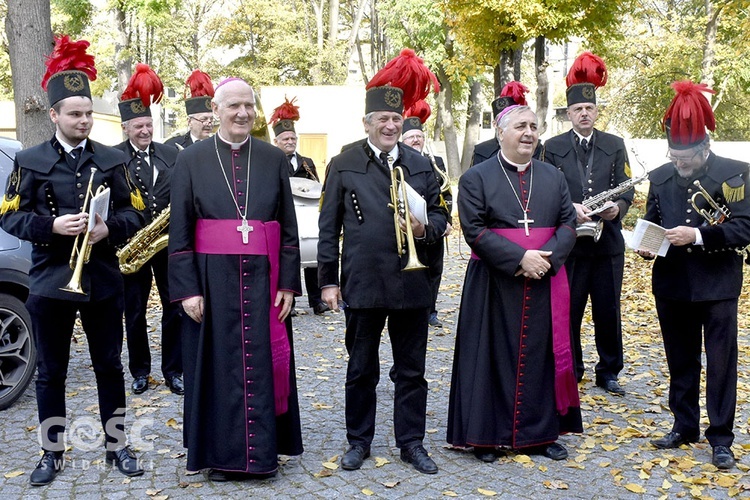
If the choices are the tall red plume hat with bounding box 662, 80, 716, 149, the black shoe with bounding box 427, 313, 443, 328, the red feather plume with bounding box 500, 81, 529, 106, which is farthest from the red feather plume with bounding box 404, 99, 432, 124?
the tall red plume hat with bounding box 662, 80, 716, 149

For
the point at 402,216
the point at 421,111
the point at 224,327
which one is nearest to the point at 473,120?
the point at 421,111

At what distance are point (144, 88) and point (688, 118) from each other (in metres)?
4.41

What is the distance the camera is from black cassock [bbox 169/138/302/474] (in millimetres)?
5059

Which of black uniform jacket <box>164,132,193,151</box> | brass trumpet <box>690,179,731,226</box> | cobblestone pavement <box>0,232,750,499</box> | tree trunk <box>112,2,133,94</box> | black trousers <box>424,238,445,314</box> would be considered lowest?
cobblestone pavement <box>0,232,750,499</box>

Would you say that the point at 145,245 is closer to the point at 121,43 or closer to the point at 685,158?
the point at 685,158

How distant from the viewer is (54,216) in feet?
16.4

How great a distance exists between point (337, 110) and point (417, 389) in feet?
88.6

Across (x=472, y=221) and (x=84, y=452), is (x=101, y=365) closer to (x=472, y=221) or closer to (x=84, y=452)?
(x=84, y=452)

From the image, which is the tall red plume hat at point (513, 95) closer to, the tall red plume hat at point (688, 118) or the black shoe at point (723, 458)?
the tall red plume hat at point (688, 118)

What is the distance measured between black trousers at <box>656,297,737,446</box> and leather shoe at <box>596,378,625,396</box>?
4.08 ft

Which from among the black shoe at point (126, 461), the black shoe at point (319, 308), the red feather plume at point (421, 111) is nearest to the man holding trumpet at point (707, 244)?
the red feather plume at point (421, 111)

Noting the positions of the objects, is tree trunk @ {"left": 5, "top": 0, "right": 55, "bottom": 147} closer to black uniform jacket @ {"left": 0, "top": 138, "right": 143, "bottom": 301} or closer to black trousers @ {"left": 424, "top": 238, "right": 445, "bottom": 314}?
black trousers @ {"left": 424, "top": 238, "right": 445, "bottom": 314}

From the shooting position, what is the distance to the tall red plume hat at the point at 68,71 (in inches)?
200

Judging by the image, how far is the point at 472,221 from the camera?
18.1 ft
